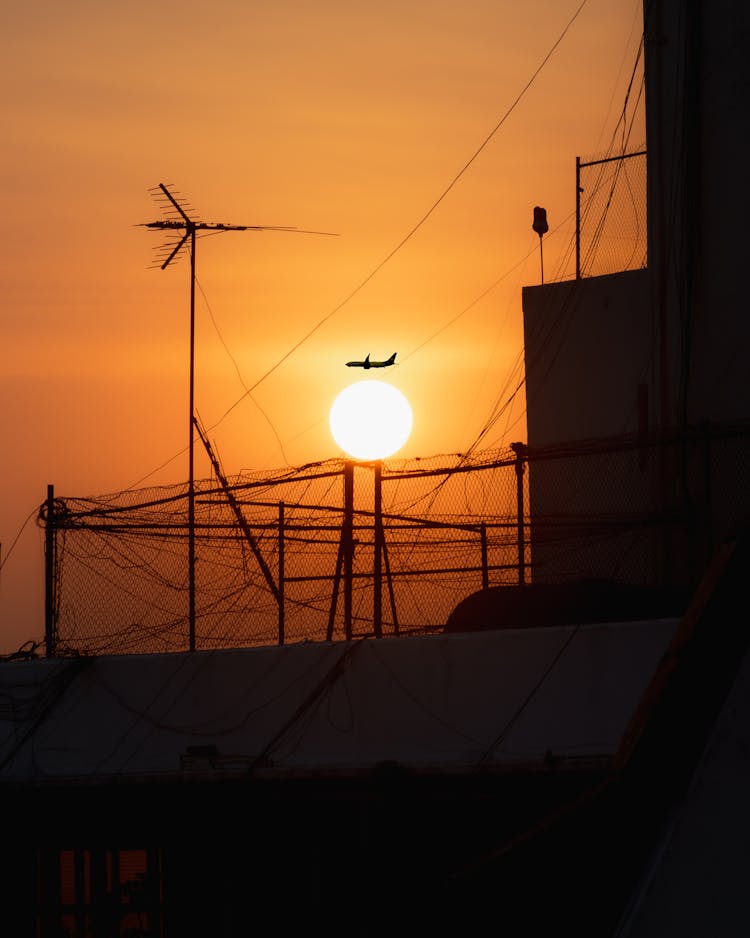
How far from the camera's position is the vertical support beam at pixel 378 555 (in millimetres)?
13055

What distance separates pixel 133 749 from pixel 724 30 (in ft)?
32.4

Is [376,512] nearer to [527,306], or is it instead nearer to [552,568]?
[552,568]

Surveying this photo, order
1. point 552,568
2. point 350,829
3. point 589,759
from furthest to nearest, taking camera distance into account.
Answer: point 552,568 → point 350,829 → point 589,759

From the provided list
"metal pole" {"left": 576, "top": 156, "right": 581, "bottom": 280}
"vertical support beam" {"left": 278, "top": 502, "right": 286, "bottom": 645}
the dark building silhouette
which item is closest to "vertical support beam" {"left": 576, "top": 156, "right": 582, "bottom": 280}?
"metal pole" {"left": 576, "top": 156, "right": 581, "bottom": 280}

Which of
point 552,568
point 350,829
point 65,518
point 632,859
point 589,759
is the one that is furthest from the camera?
point 552,568

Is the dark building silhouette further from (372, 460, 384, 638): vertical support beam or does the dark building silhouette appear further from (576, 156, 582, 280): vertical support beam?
(576, 156, 582, 280): vertical support beam

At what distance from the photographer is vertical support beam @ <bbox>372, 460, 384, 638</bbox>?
13055 millimetres

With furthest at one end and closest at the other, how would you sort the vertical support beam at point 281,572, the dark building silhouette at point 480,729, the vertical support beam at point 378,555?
the vertical support beam at point 281,572 < the vertical support beam at point 378,555 < the dark building silhouette at point 480,729

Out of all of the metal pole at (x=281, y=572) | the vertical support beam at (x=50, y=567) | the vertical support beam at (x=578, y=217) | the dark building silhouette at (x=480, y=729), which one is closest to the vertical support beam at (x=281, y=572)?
the metal pole at (x=281, y=572)

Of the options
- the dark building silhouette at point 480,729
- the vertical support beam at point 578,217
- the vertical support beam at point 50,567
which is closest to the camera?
the dark building silhouette at point 480,729

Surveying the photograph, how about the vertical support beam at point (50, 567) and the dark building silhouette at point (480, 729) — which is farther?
the vertical support beam at point (50, 567)

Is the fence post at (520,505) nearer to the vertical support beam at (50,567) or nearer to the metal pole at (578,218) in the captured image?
the vertical support beam at (50,567)

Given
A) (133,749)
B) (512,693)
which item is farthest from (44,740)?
(512,693)

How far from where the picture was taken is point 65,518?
50.8ft
